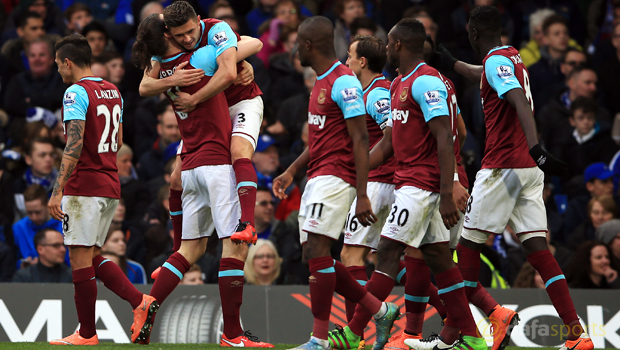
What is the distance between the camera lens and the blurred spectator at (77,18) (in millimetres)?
12867

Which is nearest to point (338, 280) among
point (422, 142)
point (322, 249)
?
point (322, 249)

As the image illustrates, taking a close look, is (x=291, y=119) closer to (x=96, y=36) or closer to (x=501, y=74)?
(x=96, y=36)

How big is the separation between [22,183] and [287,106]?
3833 mm

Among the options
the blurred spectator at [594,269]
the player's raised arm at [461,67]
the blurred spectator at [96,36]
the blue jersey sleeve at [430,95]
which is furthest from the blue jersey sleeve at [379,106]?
the blurred spectator at [96,36]

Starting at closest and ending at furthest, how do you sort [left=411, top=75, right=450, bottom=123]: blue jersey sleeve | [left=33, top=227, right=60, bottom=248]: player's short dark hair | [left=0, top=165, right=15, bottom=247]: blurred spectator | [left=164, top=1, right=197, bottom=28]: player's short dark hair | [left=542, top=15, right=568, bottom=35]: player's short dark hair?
[left=411, top=75, right=450, bottom=123]: blue jersey sleeve, [left=164, top=1, right=197, bottom=28]: player's short dark hair, [left=33, top=227, right=60, bottom=248]: player's short dark hair, [left=0, top=165, right=15, bottom=247]: blurred spectator, [left=542, top=15, right=568, bottom=35]: player's short dark hair

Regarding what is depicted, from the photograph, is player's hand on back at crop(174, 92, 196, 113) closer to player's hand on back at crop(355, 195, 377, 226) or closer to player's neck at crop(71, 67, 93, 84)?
player's neck at crop(71, 67, 93, 84)

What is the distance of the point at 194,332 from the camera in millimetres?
8609

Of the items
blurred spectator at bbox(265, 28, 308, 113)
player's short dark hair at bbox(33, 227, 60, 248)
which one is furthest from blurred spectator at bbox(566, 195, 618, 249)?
player's short dark hair at bbox(33, 227, 60, 248)

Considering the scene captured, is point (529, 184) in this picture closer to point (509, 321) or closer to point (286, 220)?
point (509, 321)

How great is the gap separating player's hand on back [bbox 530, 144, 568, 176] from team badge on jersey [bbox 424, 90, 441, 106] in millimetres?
783

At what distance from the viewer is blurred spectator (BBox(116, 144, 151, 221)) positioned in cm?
1088

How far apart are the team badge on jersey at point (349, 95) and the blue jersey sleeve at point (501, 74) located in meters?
1.25

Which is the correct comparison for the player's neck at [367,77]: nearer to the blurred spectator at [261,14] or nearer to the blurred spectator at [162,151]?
the blurred spectator at [162,151]

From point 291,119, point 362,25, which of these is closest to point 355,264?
point 291,119
